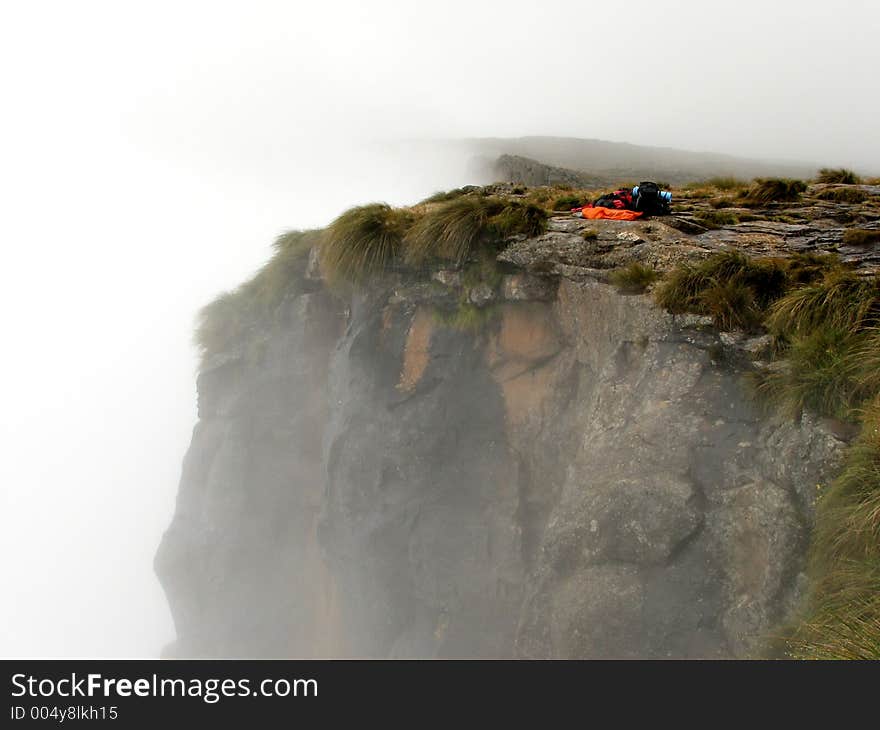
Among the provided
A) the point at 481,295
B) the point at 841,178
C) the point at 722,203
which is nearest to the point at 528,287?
the point at 481,295

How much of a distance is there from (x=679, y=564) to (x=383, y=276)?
6626 millimetres

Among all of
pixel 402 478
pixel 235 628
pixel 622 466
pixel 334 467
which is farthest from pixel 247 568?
pixel 622 466

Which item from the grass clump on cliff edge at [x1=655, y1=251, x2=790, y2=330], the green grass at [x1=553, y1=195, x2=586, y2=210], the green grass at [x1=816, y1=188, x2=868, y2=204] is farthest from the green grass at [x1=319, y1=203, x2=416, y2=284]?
the green grass at [x1=816, y1=188, x2=868, y2=204]

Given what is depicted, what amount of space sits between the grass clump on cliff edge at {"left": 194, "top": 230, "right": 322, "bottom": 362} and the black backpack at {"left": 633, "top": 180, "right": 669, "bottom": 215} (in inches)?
253

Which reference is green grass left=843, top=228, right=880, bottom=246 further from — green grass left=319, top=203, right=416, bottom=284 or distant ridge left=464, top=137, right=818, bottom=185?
distant ridge left=464, top=137, right=818, bottom=185

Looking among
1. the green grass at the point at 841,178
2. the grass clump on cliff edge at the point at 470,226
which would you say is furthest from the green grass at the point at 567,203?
the green grass at the point at 841,178

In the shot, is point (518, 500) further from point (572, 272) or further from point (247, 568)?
point (247, 568)

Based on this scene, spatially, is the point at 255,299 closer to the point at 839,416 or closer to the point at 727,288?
the point at 727,288

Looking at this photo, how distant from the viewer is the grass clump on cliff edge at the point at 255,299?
1202 cm

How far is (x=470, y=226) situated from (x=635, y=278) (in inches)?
112

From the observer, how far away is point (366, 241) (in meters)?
9.73

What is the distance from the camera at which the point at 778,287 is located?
21.4 feet

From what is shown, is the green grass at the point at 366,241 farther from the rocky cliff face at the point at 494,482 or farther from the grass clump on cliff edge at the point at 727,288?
the grass clump on cliff edge at the point at 727,288

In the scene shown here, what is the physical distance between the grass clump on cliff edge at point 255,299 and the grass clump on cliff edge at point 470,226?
11.0 ft
